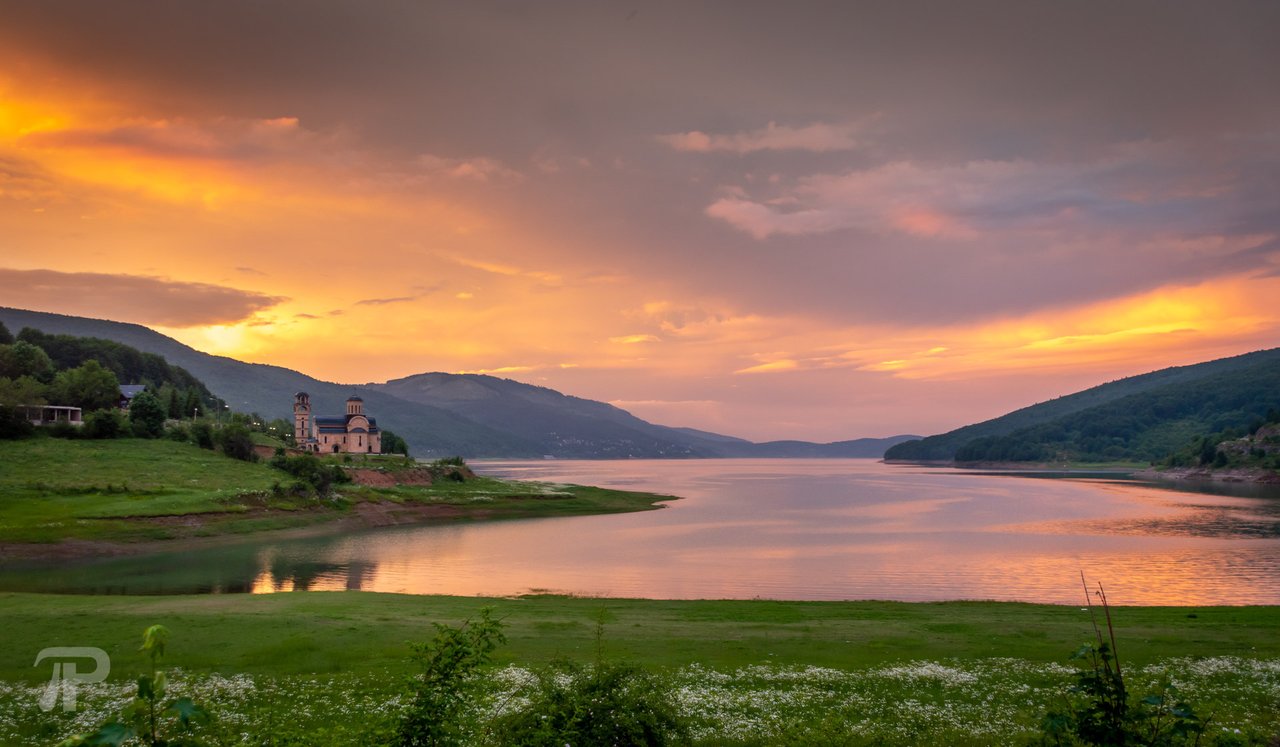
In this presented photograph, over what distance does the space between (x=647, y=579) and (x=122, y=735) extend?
152ft

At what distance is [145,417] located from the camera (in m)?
103

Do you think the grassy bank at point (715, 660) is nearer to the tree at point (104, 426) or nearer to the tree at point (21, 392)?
the tree at point (104, 426)

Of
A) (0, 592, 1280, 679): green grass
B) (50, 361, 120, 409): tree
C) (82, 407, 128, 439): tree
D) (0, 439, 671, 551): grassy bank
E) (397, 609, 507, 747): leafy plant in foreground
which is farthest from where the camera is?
(50, 361, 120, 409): tree

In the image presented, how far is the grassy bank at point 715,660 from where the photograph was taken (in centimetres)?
1709

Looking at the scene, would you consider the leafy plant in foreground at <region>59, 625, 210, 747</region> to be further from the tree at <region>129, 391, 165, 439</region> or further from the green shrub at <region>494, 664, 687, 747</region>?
the tree at <region>129, 391, 165, 439</region>

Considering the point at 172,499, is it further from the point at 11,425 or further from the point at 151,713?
the point at 151,713

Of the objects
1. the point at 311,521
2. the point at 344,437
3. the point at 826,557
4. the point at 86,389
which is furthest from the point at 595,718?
the point at 344,437

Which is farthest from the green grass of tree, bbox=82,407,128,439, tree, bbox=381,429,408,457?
tree, bbox=381,429,408,457

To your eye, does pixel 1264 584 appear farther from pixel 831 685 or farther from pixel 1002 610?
pixel 831 685

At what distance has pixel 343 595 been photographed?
37.8 meters

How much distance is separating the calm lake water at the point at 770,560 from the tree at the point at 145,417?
48.3m

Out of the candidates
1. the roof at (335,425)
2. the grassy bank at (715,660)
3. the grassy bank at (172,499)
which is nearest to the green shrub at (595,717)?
the grassy bank at (715,660)

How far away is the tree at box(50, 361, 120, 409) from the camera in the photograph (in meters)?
115

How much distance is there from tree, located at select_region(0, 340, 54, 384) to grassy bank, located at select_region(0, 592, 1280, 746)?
111 metres
